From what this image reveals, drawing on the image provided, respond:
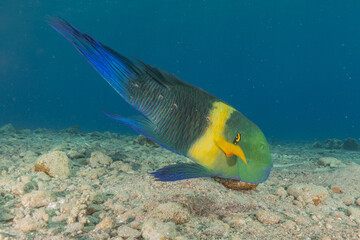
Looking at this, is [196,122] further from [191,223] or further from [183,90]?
[191,223]

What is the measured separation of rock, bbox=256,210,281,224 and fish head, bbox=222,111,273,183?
1.22 meters

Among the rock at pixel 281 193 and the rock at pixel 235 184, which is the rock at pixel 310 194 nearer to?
the rock at pixel 281 193

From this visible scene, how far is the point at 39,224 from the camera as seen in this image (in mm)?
2184

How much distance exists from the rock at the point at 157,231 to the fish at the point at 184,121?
0.82 m

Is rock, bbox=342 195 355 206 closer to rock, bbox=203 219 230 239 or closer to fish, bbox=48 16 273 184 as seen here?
rock, bbox=203 219 230 239

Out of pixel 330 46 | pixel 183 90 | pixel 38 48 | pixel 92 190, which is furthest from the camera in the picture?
pixel 330 46

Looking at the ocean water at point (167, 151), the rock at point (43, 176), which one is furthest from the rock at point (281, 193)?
the rock at point (43, 176)

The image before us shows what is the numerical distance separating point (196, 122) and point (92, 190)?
7.29 ft

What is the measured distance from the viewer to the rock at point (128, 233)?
195 centimetres

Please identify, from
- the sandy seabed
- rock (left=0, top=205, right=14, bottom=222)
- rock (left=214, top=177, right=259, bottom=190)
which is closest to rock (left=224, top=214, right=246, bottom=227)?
the sandy seabed

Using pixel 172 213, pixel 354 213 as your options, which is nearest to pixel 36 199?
pixel 172 213

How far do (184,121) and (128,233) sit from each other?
117cm

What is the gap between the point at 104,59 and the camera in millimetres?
1210

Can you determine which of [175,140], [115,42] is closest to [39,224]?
[175,140]
